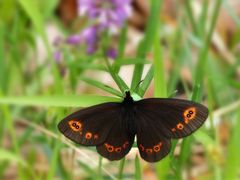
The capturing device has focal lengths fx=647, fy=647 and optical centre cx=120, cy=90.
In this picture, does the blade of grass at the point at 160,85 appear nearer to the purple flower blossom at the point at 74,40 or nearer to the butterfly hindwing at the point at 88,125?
the butterfly hindwing at the point at 88,125

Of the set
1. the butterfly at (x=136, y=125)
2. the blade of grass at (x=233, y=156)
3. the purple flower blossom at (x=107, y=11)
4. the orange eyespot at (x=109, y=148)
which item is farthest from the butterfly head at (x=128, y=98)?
the purple flower blossom at (x=107, y=11)

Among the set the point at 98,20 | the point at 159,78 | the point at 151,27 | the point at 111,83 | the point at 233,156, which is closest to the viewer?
the point at 233,156

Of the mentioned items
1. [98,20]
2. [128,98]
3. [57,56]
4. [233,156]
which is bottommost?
[233,156]

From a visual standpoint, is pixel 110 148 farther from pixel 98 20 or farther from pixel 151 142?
pixel 98 20

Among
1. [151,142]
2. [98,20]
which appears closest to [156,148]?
[151,142]

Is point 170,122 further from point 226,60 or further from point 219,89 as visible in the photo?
point 226,60

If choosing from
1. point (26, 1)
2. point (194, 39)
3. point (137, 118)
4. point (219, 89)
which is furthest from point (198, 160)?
point (137, 118)
